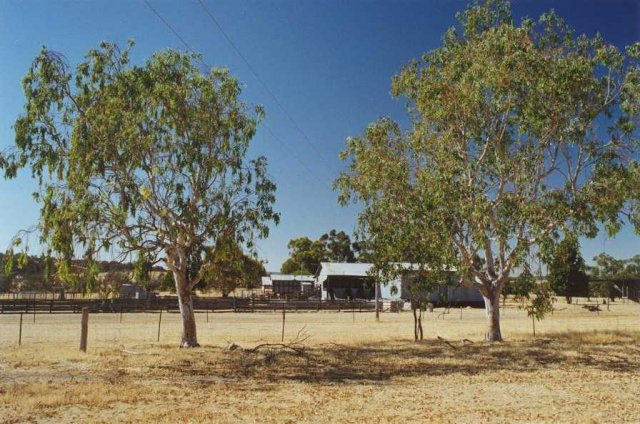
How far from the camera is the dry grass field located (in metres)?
12.9

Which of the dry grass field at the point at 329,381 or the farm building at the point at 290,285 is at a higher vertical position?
the farm building at the point at 290,285

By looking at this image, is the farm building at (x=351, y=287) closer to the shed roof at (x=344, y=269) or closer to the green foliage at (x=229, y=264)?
the shed roof at (x=344, y=269)

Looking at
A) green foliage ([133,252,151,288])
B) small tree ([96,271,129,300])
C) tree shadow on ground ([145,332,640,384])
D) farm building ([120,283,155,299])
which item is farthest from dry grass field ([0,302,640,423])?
farm building ([120,283,155,299])

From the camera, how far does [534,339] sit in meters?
30.1

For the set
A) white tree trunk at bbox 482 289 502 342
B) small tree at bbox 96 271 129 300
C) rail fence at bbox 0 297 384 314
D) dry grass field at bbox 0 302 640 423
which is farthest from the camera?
rail fence at bbox 0 297 384 314

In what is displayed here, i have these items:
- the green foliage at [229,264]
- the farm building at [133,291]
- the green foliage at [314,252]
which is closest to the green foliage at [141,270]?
the green foliage at [229,264]

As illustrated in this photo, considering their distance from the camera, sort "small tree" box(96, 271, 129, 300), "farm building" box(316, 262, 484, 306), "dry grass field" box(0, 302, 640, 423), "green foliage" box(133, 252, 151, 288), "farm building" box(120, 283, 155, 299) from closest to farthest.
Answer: "dry grass field" box(0, 302, 640, 423)
"green foliage" box(133, 252, 151, 288)
"small tree" box(96, 271, 129, 300)
"farm building" box(316, 262, 484, 306)
"farm building" box(120, 283, 155, 299)

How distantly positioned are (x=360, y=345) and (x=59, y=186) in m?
15.6

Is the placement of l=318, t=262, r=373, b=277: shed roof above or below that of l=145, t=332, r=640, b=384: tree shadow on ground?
above

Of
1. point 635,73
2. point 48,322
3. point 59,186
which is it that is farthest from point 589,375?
point 48,322

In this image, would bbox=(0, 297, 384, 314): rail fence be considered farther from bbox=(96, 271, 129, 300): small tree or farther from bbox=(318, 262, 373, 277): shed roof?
bbox=(96, 271, 129, 300): small tree

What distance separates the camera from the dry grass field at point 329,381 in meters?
12.9

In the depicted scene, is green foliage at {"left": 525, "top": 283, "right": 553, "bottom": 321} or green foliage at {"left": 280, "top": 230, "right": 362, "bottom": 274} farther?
green foliage at {"left": 280, "top": 230, "right": 362, "bottom": 274}

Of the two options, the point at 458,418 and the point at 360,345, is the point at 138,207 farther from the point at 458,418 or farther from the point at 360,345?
the point at 458,418
